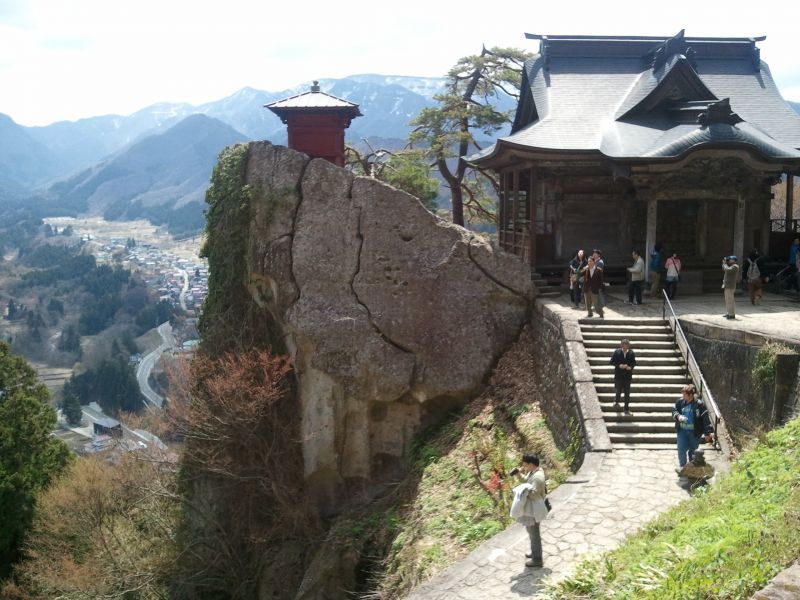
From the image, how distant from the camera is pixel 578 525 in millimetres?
9547

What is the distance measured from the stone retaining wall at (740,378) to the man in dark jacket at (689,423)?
1.47 m

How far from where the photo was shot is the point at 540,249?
21.6 metres

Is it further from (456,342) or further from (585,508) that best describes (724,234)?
(585,508)

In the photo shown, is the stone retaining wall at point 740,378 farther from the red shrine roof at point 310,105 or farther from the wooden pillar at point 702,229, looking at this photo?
the red shrine roof at point 310,105

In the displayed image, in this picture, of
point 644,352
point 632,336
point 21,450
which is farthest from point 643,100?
point 21,450

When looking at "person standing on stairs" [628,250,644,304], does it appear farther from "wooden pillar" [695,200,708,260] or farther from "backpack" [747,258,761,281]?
"wooden pillar" [695,200,708,260]

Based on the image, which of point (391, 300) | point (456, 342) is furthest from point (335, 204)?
point (456, 342)

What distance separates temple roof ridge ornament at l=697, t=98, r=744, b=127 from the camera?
17500 mm

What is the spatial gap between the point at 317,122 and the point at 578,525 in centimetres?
1433

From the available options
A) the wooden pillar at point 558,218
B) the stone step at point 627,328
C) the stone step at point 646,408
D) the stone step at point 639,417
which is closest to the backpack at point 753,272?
the stone step at point 627,328

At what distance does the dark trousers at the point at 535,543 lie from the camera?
8469 millimetres

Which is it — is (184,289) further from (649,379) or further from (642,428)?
(642,428)

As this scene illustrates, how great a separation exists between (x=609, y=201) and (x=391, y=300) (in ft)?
26.1

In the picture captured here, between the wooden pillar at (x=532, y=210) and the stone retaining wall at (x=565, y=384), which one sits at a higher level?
the wooden pillar at (x=532, y=210)
